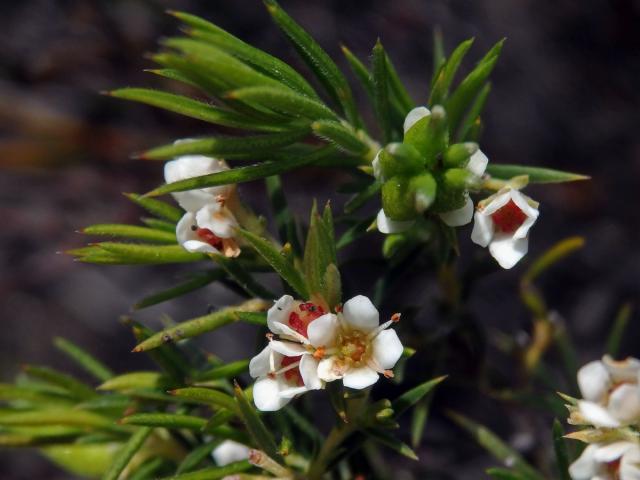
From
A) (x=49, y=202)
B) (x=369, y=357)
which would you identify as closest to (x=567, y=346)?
(x=369, y=357)

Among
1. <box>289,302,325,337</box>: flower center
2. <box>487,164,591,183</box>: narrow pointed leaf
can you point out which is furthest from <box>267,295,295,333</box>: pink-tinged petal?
<box>487,164,591,183</box>: narrow pointed leaf

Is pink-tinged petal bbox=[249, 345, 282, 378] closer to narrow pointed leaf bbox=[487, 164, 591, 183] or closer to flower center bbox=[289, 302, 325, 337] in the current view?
flower center bbox=[289, 302, 325, 337]

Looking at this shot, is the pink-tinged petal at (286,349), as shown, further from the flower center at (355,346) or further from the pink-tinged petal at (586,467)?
the pink-tinged petal at (586,467)

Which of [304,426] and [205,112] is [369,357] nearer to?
[304,426]

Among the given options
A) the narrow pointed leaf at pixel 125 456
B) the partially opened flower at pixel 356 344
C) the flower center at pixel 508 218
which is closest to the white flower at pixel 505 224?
the flower center at pixel 508 218

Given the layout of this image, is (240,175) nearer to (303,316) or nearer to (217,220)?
(217,220)


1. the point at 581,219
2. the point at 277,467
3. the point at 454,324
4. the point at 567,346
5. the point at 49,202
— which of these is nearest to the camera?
the point at 277,467

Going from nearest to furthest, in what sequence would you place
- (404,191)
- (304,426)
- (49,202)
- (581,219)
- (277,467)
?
(404,191) < (277,467) < (304,426) < (581,219) < (49,202)
